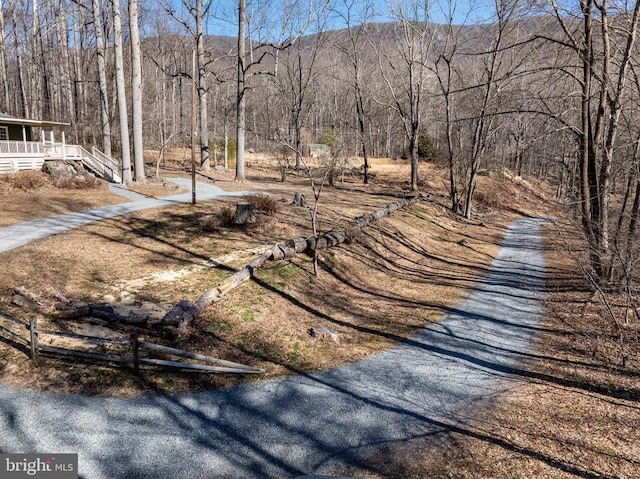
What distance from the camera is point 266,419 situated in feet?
20.4

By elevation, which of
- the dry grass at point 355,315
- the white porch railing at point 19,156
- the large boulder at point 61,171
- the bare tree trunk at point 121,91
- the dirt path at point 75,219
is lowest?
the dry grass at point 355,315

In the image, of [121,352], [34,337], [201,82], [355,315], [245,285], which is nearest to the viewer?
[34,337]

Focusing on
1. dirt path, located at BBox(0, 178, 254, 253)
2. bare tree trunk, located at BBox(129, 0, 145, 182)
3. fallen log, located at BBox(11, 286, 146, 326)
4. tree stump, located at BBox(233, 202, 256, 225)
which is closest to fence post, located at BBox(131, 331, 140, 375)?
fallen log, located at BBox(11, 286, 146, 326)

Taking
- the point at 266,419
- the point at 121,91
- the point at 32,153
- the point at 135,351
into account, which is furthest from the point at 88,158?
the point at 266,419

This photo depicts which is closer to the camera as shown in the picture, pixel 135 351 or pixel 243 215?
pixel 135 351

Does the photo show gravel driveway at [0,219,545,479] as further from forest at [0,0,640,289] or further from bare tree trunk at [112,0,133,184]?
bare tree trunk at [112,0,133,184]

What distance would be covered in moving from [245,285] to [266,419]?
16.9ft

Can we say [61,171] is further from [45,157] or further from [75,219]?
[75,219]

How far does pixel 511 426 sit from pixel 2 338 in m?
8.99

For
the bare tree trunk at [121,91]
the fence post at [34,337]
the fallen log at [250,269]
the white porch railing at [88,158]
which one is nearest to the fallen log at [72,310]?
the fallen log at [250,269]

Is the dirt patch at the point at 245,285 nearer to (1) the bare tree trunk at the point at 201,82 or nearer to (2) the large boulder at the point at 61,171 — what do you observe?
(2) the large boulder at the point at 61,171

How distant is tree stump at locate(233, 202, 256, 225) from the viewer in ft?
52.2

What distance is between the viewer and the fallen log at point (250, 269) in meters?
8.65

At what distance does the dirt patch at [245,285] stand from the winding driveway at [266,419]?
51 cm
